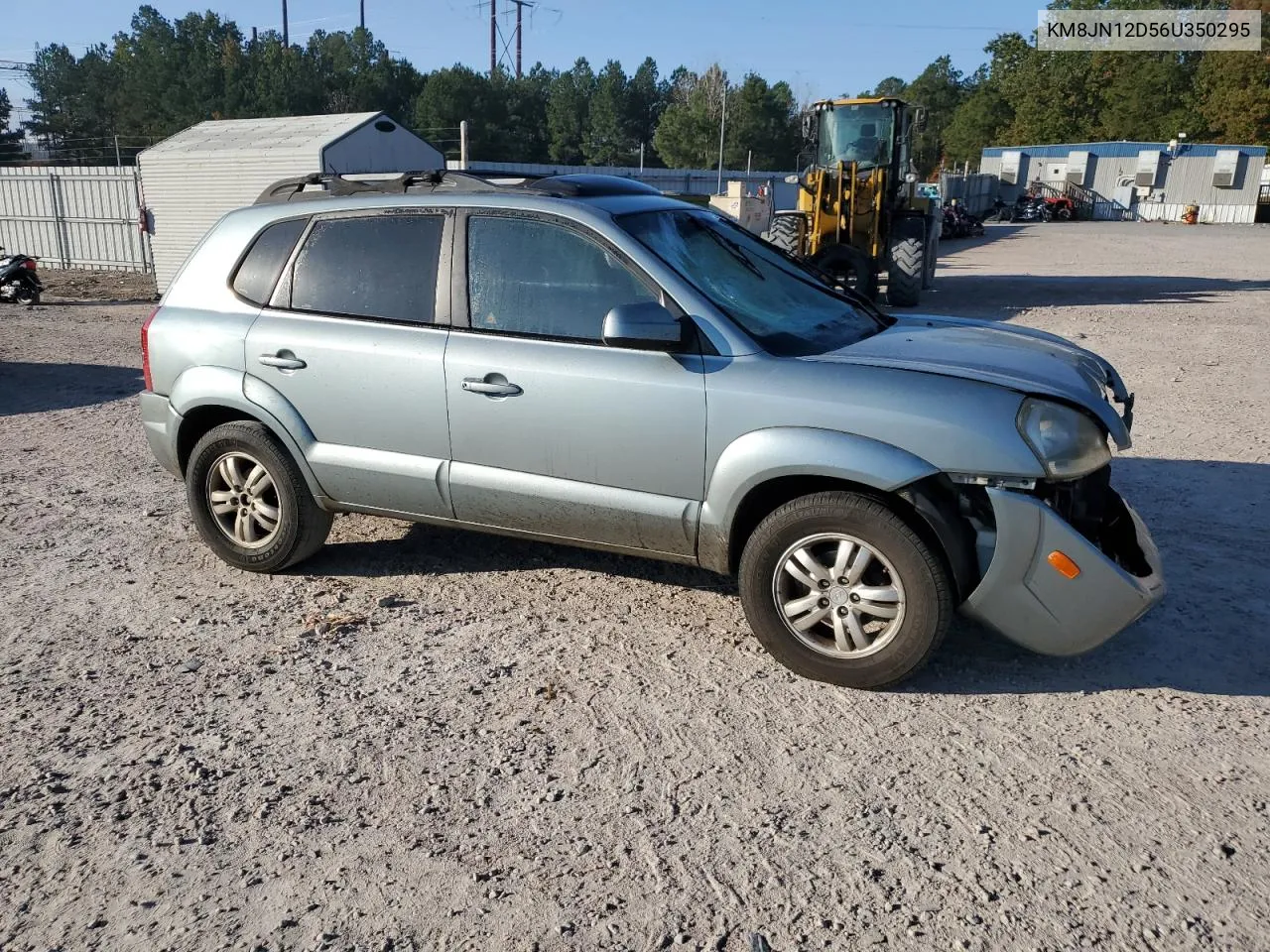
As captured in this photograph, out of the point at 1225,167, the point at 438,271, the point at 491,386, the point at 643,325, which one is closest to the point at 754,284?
the point at 643,325

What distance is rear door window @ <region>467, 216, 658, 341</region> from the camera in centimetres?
416

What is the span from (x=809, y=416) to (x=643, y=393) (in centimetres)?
66

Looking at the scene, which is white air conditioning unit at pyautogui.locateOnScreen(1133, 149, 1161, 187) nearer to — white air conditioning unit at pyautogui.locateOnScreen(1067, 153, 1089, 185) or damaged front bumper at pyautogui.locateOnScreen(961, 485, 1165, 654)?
white air conditioning unit at pyautogui.locateOnScreen(1067, 153, 1089, 185)

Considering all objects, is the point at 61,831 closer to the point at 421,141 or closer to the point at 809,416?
the point at 809,416

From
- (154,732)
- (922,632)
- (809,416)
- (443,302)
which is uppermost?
(443,302)

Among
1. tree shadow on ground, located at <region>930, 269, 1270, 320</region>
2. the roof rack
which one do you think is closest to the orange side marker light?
the roof rack

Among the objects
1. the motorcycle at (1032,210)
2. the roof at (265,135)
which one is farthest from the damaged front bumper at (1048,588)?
the motorcycle at (1032,210)

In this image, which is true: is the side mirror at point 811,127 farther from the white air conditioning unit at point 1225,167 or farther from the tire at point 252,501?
the white air conditioning unit at point 1225,167

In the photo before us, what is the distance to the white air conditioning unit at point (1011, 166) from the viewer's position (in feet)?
197

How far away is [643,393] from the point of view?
399cm

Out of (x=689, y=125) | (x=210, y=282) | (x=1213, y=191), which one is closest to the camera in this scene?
(x=210, y=282)

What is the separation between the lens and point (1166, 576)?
4.85m

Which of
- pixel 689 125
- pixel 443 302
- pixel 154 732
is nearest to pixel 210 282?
pixel 443 302

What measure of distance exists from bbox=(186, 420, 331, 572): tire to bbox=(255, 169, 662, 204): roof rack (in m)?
1.20
